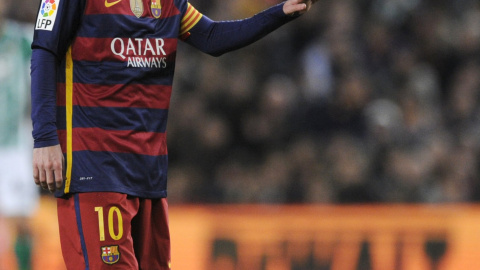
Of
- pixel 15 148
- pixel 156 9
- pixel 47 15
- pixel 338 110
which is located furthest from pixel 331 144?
pixel 47 15

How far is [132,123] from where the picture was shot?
3617mm

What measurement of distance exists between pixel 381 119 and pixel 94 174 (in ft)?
17.8

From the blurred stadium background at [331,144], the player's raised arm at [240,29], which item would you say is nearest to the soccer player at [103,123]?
the player's raised arm at [240,29]

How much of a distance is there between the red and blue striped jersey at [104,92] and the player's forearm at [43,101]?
0.08 meters

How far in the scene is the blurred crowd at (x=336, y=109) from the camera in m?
7.96

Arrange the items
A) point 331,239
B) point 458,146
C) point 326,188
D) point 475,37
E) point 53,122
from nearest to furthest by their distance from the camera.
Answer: point 53,122, point 331,239, point 326,188, point 458,146, point 475,37

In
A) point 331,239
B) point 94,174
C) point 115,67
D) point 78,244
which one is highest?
point 115,67

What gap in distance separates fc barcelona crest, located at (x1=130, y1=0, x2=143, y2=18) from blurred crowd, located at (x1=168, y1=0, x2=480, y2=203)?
4.24m

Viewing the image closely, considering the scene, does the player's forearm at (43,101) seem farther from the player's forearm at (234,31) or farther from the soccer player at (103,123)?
the player's forearm at (234,31)

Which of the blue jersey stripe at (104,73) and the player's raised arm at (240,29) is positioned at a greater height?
the player's raised arm at (240,29)

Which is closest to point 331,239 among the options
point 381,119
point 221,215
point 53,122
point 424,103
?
point 221,215

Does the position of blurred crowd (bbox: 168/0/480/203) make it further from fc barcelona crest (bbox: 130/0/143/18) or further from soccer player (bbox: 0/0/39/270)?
fc barcelona crest (bbox: 130/0/143/18)

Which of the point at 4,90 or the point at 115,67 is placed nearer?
the point at 115,67

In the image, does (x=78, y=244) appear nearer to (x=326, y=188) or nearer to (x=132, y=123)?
(x=132, y=123)
